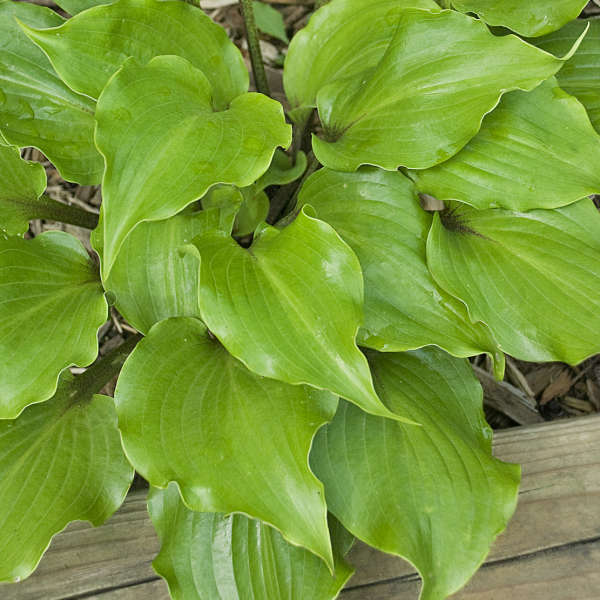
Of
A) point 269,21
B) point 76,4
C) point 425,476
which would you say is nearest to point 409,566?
point 425,476

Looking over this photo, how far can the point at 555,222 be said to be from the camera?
48.7 inches

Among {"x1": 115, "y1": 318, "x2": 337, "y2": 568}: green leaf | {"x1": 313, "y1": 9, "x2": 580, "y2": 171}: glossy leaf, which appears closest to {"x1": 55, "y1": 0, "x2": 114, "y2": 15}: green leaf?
{"x1": 313, "y1": 9, "x2": 580, "y2": 171}: glossy leaf

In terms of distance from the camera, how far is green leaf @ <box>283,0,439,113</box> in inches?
51.8

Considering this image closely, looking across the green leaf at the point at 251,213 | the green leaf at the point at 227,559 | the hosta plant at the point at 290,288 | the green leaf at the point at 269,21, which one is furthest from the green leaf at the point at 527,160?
the green leaf at the point at 269,21

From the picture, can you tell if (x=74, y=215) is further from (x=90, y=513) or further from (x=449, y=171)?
(x=449, y=171)

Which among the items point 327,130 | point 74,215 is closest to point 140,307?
point 74,215

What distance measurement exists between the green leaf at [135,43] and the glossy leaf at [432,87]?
310 mm

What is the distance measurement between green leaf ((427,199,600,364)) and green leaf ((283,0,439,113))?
16.1 inches

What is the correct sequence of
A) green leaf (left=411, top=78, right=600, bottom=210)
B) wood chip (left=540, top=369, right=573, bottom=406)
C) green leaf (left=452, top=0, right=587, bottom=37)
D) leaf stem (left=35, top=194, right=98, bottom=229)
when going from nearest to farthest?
green leaf (left=411, top=78, right=600, bottom=210)
green leaf (left=452, top=0, right=587, bottom=37)
leaf stem (left=35, top=194, right=98, bottom=229)
wood chip (left=540, top=369, right=573, bottom=406)

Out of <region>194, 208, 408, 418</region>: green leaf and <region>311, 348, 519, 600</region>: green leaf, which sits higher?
<region>194, 208, 408, 418</region>: green leaf

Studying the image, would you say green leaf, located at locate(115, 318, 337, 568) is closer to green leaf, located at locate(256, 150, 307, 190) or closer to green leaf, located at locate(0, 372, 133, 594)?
green leaf, located at locate(0, 372, 133, 594)

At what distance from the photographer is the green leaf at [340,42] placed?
51.8 inches

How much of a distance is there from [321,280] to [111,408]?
1.68 feet

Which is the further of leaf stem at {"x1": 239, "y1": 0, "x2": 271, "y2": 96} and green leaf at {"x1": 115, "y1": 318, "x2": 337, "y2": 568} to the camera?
leaf stem at {"x1": 239, "y1": 0, "x2": 271, "y2": 96}
